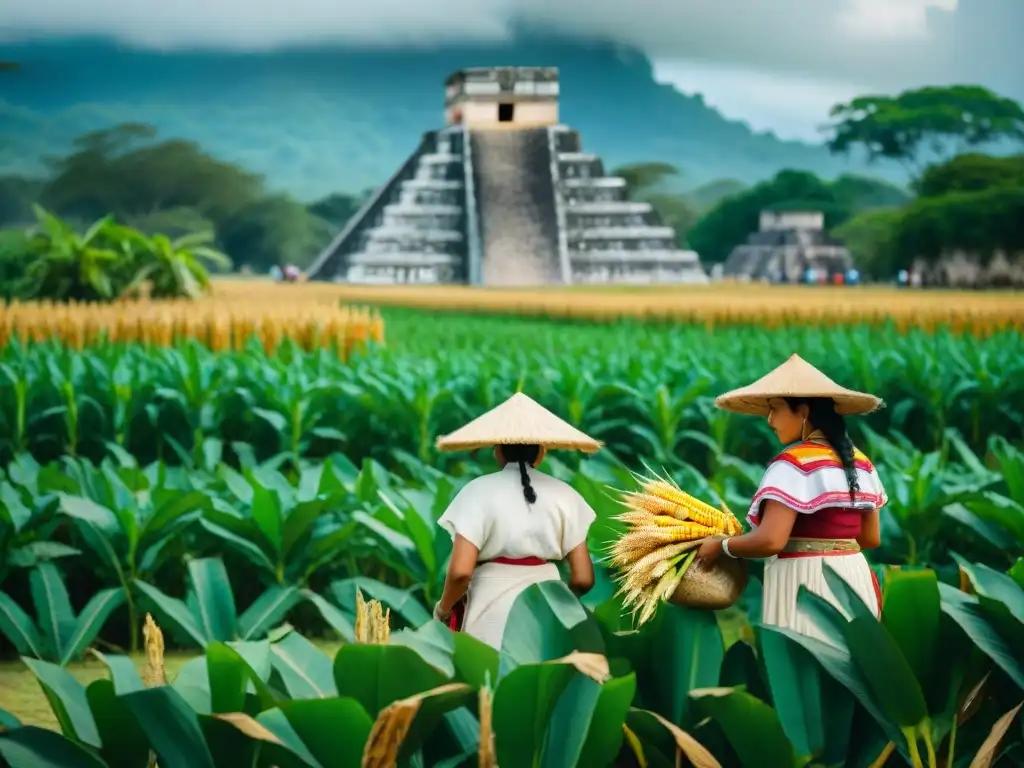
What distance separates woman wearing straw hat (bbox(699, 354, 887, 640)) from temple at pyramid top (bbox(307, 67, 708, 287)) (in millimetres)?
44642

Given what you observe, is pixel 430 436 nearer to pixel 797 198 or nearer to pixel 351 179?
pixel 797 198

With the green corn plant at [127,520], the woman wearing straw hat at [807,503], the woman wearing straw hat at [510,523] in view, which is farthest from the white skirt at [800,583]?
the green corn plant at [127,520]

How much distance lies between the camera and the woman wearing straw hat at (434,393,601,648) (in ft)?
11.4

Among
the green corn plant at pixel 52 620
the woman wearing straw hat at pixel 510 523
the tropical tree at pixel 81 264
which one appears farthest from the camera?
the tropical tree at pixel 81 264

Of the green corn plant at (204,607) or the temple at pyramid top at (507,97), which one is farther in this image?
the temple at pyramid top at (507,97)

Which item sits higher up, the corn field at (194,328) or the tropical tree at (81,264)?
the tropical tree at (81,264)

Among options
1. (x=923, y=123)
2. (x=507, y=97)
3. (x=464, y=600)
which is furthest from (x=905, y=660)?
(x=923, y=123)

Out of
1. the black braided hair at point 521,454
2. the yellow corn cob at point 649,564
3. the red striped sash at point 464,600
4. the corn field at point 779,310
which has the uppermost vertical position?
the black braided hair at point 521,454

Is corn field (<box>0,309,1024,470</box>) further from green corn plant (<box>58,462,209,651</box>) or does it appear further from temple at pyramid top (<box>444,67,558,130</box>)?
temple at pyramid top (<box>444,67,558,130</box>)

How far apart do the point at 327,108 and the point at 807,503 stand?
137186mm

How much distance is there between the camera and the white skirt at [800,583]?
3.52m

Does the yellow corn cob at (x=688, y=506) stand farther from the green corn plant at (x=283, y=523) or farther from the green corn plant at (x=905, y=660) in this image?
the green corn plant at (x=283, y=523)

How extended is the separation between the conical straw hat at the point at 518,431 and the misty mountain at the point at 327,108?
6447 cm

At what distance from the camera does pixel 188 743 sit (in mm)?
2859
